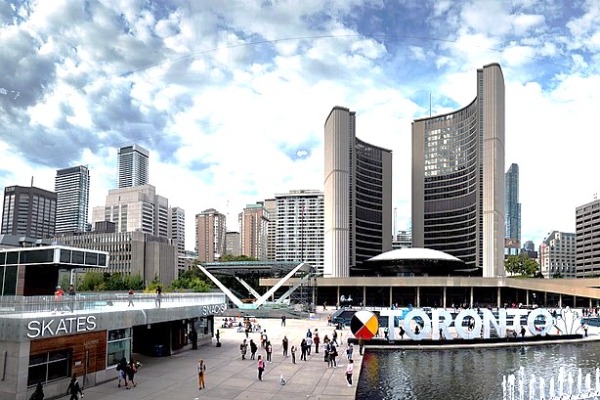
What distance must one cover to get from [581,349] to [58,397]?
40088mm

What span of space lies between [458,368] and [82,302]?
2361 centimetres

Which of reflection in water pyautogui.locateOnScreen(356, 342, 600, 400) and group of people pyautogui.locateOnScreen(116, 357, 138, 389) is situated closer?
group of people pyautogui.locateOnScreen(116, 357, 138, 389)

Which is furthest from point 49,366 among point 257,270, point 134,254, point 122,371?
point 134,254

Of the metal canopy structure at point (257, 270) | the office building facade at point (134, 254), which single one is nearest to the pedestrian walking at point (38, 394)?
the metal canopy structure at point (257, 270)

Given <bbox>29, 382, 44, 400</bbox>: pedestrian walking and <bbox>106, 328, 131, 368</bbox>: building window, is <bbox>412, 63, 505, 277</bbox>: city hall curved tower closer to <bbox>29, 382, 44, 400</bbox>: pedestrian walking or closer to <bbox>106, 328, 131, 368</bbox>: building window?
<bbox>106, 328, 131, 368</bbox>: building window

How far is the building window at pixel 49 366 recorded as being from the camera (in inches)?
934

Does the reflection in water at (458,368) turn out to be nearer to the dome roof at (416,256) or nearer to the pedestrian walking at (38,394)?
the pedestrian walking at (38,394)

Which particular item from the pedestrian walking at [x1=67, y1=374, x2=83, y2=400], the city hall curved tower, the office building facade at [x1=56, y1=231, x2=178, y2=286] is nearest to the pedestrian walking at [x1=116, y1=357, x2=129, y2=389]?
Result: the pedestrian walking at [x1=67, y1=374, x2=83, y2=400]

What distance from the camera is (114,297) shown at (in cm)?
3222

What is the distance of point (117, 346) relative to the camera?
30359 mm

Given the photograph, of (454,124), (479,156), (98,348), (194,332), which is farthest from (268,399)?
(454,124)

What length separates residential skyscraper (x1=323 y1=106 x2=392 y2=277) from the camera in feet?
→ 502

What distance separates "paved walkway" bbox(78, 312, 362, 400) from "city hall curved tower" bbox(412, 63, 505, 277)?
4164 inches

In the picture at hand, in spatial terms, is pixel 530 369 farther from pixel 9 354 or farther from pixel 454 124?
pixel 454 124
